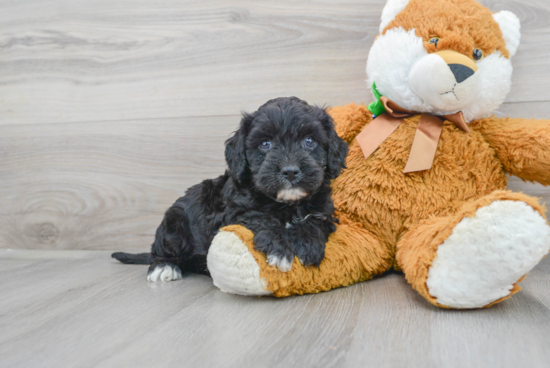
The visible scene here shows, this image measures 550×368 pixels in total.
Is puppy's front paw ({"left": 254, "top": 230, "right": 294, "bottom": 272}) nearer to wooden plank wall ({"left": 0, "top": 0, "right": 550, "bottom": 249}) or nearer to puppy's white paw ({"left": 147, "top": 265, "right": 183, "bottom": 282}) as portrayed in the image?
puppy's white paw ({"left": 147, "top": 265, "right": 183, "bottom": 282})

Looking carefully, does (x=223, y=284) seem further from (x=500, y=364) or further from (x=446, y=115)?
(x=446, y=115)

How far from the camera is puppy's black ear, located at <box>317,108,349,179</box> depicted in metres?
1.40

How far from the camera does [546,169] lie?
1438 millimetres

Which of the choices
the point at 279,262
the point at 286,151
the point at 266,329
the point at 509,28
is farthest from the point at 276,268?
the point at 509,28

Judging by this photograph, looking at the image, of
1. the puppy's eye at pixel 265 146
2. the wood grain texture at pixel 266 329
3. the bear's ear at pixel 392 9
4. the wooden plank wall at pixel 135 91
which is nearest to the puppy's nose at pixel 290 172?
the puppy's eye at pixel 265 146

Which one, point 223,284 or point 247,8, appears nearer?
point 223,284

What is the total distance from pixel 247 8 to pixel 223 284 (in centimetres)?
133

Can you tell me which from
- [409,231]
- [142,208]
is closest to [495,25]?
[409,231]

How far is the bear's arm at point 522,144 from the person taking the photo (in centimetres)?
142

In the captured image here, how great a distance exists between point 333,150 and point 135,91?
121cm

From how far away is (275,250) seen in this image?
1.24 m

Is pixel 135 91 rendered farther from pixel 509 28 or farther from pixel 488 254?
pixel 488 254

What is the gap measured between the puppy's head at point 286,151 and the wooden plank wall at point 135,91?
617mm

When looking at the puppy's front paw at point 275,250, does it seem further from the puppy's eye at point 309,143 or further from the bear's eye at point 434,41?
the bear's eye at point 434,41
